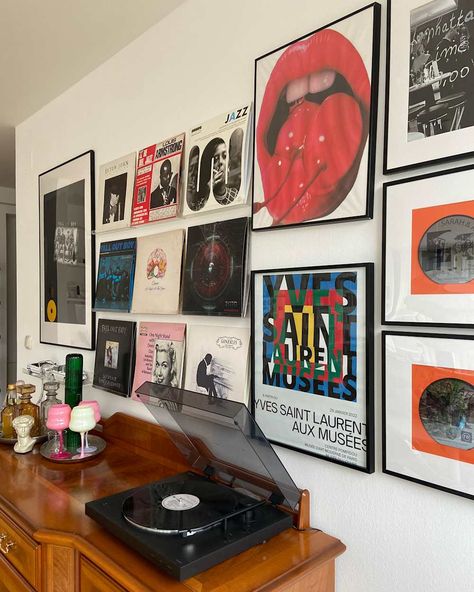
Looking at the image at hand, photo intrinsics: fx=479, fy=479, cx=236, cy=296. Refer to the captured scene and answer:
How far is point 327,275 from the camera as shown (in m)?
1.14

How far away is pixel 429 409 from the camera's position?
957mm

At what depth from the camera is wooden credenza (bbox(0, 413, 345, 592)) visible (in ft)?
3.15

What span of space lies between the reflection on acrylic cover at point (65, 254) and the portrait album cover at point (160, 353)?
0.49 m

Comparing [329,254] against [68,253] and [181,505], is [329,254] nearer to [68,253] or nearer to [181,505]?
[181,505]

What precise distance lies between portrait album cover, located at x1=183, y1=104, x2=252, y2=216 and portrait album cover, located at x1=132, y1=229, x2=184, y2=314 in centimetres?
14

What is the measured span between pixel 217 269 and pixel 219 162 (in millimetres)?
321

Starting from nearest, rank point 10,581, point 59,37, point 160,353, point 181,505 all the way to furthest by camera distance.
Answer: point 181,505
point 10,581
point 160,353
point 59,37

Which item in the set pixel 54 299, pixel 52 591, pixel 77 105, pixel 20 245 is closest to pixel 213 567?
pixel 52 591

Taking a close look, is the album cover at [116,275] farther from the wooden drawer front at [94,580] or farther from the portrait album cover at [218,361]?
the wooden drawer front at [94,580]

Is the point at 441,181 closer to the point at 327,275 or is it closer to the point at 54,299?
the point at 327,275

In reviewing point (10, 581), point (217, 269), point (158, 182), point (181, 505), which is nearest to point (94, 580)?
point (181, 505)

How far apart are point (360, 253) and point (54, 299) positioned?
5.60 ft

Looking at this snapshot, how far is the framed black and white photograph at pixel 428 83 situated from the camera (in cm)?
92

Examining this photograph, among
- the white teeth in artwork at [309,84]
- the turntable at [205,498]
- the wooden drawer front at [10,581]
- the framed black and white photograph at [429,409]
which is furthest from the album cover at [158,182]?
the wooden drawer front at [10,581]
